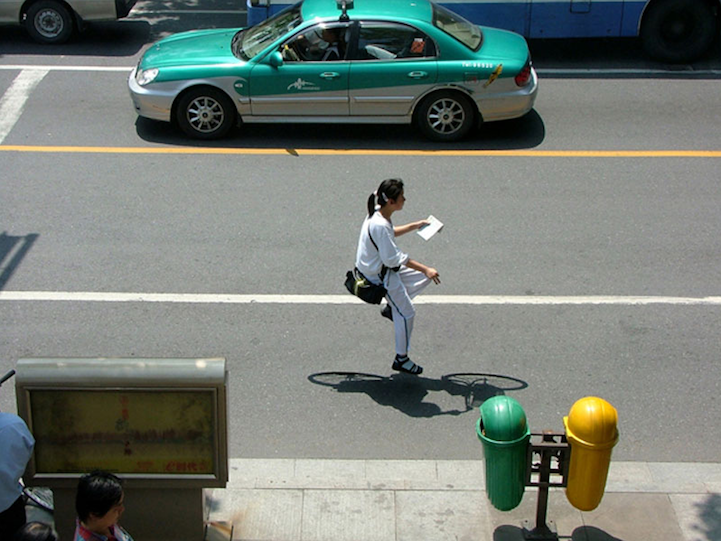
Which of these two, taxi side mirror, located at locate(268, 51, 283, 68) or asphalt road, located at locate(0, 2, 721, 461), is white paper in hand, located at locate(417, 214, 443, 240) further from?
taxi side mirror, located at locate(268, 51, 283, 68)

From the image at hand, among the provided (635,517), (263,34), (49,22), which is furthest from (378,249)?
(49,22)

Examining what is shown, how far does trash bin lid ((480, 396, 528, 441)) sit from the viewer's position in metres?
4.76

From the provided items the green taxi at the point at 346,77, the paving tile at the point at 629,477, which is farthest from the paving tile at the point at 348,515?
the green taxi at the point at 346,77

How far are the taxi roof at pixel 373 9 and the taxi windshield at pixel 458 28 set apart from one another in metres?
0.15

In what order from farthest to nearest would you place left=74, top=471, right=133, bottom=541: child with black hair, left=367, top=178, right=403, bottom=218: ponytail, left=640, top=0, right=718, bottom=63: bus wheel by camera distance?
1. left=640, top=0, right=718, bottom=63: bus wheel
2. left=367, top=178, right=403, bottom=218: ponytail
3. left=74, top=471, right=133, bottom=541: child with black hair

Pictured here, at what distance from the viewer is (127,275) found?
8133mm

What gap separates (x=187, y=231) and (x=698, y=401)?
4852mm

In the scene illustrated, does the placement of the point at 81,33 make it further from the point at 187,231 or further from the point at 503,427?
the point at 503,427

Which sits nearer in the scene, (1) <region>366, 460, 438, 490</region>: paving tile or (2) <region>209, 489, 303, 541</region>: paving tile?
(2) <region>209, 489, 303, 541</region>: paving tile

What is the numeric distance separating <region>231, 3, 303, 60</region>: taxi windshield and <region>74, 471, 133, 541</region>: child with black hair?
747cm

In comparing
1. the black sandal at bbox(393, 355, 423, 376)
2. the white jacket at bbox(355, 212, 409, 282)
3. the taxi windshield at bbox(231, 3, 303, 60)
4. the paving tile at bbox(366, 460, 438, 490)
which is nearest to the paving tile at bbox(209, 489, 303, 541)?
the paving tile at bbox(366, 460, 438, 490)

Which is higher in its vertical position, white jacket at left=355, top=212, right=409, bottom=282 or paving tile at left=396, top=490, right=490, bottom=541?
white jacket at left=355, top=212, right=409, bottom=282

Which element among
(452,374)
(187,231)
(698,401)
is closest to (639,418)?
(698,401)

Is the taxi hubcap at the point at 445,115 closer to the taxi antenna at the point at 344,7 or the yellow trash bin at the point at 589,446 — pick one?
the taxi antenna at the point at 344,7
